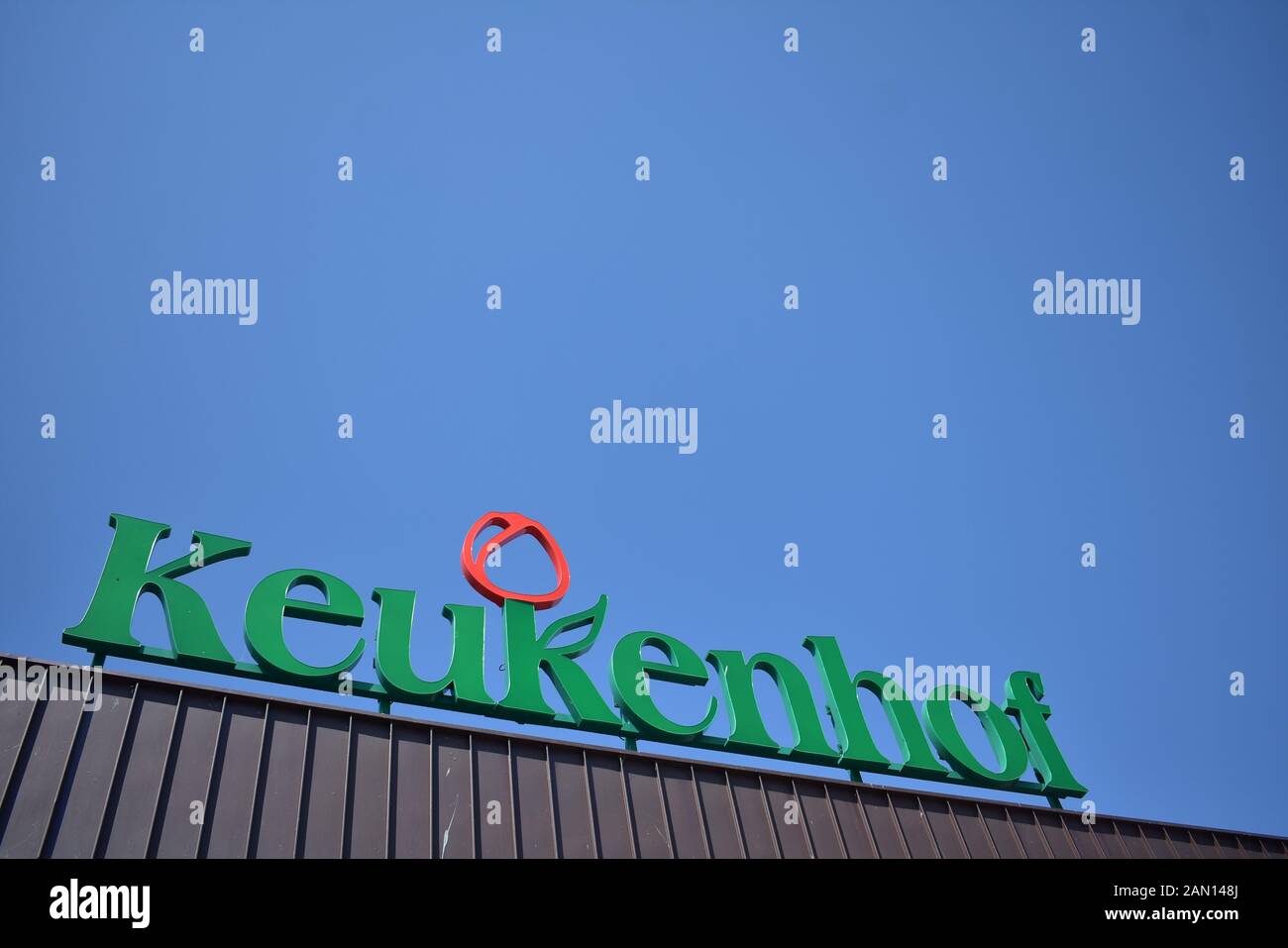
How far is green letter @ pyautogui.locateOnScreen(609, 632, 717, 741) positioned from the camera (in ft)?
48.0

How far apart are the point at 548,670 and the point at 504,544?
2.29 m

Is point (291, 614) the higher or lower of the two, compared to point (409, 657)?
higher

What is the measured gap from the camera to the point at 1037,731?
17516 millimetres

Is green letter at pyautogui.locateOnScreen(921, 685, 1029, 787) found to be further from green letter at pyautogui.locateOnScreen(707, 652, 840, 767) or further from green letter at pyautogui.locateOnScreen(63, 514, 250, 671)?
green letter at pyautogui.locateOnScreen(63, 514, 250, 671)

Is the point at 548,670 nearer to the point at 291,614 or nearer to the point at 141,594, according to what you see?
the point at 291,614

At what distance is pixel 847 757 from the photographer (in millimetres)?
15539

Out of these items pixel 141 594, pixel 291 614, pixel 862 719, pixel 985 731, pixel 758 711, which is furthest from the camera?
pixel 985 731

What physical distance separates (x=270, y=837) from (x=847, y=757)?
8.12 meters

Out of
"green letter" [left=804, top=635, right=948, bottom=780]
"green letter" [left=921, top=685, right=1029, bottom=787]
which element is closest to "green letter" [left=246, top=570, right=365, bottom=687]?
"green letter" [left=804, top=635, right=948, bottom=780]

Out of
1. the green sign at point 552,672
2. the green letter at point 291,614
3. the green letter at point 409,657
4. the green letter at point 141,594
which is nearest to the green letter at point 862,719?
the green sign at point 552,672

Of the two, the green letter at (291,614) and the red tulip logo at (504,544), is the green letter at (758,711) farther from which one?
the green letter at (291,614)

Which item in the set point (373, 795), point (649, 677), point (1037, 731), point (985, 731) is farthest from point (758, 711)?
point (373, 795)
